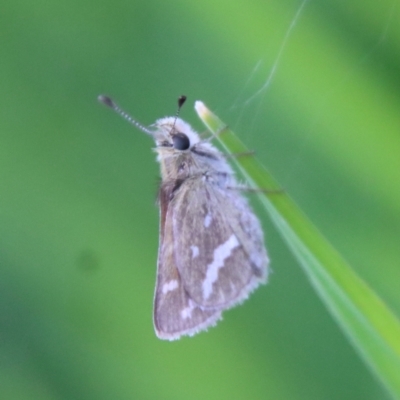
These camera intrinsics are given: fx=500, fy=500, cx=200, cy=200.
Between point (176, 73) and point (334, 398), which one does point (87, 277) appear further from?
point (334, 398)

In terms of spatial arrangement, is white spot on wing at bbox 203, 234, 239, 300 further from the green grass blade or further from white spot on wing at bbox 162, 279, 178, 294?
the green grass blade

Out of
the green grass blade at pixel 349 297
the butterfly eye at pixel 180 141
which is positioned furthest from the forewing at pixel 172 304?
the green grass blade at pixel 349 297

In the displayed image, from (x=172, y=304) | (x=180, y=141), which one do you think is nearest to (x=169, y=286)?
(x=172, y=304)

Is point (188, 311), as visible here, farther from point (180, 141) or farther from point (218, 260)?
point (180, 141)

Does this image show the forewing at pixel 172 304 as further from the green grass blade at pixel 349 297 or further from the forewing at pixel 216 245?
the green grass blade at pixel 349 297

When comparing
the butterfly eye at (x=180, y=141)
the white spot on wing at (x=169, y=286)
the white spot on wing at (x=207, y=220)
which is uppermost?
the butterfly eye at (x=180, y=141)
